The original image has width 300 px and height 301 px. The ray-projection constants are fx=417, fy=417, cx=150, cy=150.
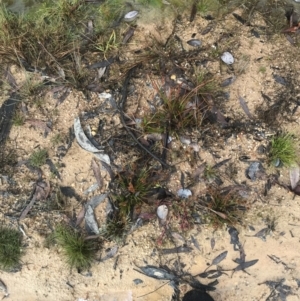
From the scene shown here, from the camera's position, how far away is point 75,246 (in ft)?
9.95

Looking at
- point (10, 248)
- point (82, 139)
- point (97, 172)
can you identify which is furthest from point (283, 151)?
point (10, 248)

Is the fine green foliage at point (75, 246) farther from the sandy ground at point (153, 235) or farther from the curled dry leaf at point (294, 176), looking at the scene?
the curled dry leaf at point (294, 176)

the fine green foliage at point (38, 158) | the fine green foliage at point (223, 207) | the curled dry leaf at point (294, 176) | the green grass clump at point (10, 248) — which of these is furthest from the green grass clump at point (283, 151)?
the green grass clump at point (10, 248)

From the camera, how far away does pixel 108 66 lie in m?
3.41

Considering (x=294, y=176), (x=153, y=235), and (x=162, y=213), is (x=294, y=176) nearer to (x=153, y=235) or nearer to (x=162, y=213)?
(x=162, y=213)

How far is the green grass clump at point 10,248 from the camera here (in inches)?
121

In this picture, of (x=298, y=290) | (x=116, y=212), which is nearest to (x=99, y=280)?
(x=116, y=212)

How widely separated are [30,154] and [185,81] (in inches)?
53.5

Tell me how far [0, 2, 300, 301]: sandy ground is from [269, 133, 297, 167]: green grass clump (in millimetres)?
82

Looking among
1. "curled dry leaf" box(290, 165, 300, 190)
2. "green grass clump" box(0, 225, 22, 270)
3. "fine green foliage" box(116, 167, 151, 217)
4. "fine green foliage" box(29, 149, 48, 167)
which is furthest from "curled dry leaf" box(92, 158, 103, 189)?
"curled dry leaf" box(290, 165, 300, 190)

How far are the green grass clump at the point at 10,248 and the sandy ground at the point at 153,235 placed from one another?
0.18ft

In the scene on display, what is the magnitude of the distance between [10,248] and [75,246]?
49cm

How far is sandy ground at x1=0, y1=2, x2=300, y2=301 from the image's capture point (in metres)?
3.08

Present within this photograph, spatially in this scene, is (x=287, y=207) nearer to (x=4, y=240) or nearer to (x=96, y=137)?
(x=96, y=137)
